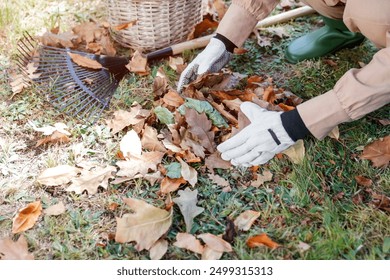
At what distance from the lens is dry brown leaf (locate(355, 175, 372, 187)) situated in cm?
181

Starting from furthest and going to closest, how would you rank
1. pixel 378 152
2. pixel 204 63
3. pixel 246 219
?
pixel 204 63, pixel 378 152, pixel 246 219

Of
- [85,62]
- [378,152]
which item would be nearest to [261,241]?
[378,152]

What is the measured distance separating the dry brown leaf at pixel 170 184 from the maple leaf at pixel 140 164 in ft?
0.30

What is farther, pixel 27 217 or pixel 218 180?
pixel 218 180

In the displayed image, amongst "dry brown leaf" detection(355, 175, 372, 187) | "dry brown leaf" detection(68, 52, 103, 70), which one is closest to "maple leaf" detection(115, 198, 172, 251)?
"dry brown leaf" detection(355, 175, 372, 187)

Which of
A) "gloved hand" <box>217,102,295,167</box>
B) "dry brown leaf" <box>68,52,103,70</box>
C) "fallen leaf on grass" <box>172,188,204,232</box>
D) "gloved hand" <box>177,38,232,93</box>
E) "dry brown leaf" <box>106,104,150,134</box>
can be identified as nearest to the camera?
"fallen leaf on grass" <box>172,188,204,232</box>

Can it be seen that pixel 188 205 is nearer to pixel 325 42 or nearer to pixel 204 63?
pixel 204 63

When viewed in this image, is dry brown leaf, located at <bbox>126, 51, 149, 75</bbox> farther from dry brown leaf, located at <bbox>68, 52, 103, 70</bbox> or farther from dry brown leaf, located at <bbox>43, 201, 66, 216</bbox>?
dry brown leaf, located at <bbox>43, 201, 66, 216</bbox>

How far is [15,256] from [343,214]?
1159 millimetres

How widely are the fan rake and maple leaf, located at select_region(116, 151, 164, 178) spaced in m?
0.36

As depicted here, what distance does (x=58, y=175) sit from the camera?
1.86 metres

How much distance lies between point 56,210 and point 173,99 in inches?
28.2
